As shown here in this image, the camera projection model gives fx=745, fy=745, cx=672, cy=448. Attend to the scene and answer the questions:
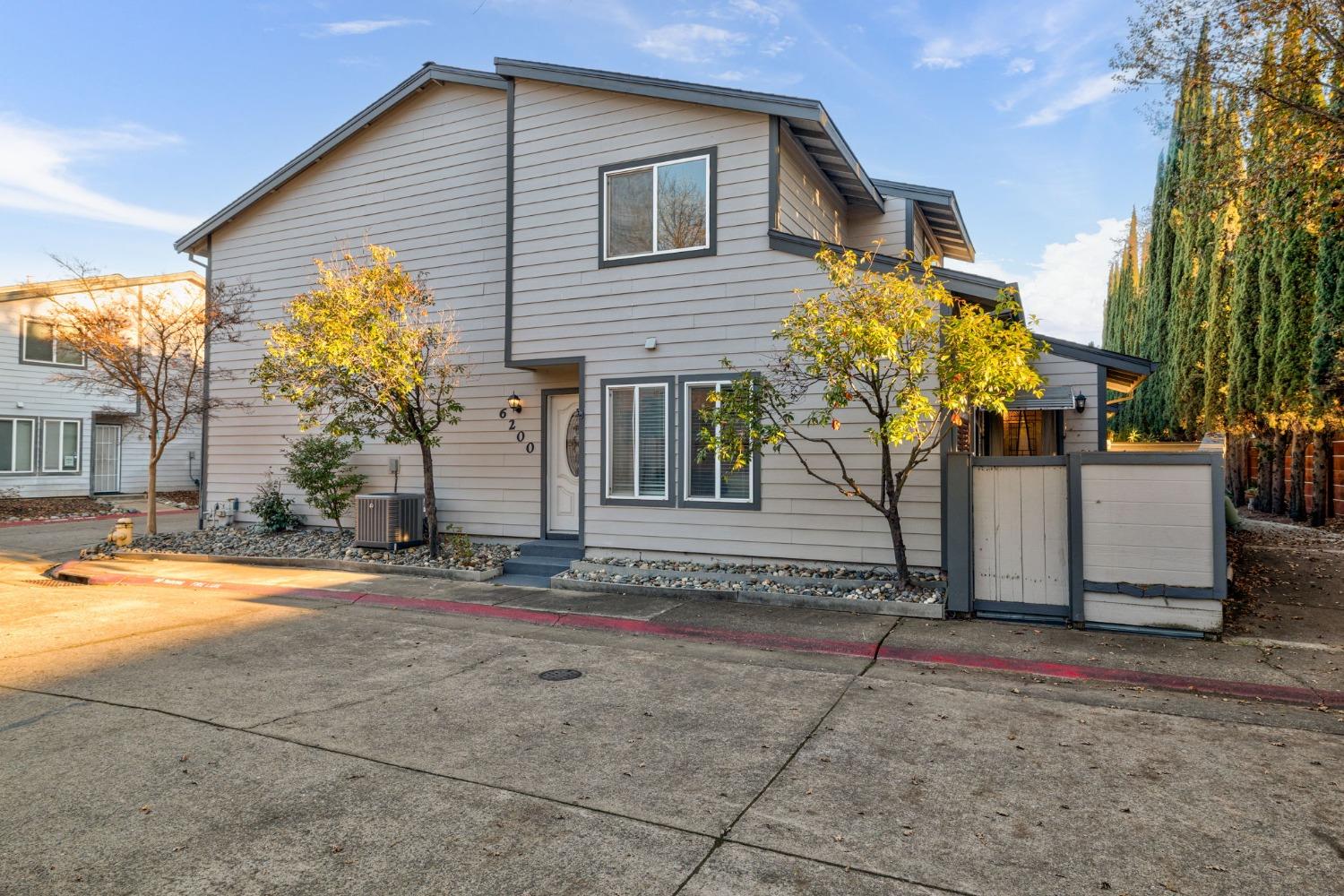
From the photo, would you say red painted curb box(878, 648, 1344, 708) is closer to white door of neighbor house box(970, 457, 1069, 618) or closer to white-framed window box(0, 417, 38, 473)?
Answer: white door of neighbor house box(970, 457, 1069, 618)

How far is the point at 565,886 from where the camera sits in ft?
9.39

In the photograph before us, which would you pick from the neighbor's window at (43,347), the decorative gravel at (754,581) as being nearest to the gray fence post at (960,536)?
the decorative gravel at (754,581)

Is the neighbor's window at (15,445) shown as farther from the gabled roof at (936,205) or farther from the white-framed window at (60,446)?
the gabled roof at (936,205)

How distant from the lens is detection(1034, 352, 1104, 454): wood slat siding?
10.4 meters

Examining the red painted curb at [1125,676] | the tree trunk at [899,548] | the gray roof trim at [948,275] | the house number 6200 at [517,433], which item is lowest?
the red painted curb at [1125,676]

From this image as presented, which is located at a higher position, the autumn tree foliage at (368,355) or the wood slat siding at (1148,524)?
the autumn tree foliage at (368,355)

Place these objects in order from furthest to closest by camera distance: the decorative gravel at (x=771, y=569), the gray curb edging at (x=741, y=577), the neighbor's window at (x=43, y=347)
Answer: the neighbor's window at (x=43, y=347) < the decorative gravel at (x=771, y=569) < the gray curb edging at (x=741, y=577)

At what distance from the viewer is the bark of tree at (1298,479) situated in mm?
17672

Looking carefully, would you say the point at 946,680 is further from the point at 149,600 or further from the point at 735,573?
the point at 149,600

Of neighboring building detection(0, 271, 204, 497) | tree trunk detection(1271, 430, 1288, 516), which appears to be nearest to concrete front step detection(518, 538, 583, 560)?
neighboring building detection(0, 271, 204, 497)

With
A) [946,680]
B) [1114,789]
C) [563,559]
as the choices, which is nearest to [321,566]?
[563,559]

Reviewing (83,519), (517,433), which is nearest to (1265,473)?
(517,433)

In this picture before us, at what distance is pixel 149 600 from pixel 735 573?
7.03 meters

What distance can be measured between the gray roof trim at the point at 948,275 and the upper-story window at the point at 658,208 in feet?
3.11
